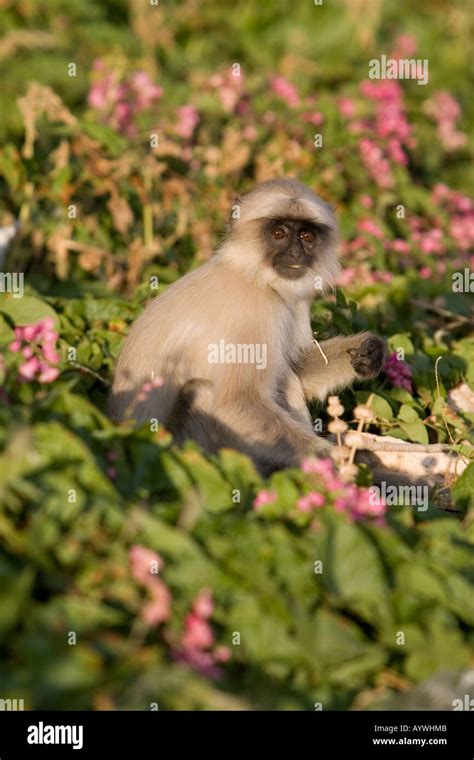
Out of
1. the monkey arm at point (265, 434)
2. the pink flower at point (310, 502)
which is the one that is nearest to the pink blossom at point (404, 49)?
the monkey arm at point (265, 434)

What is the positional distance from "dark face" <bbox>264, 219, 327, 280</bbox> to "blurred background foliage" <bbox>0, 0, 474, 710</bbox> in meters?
0.71

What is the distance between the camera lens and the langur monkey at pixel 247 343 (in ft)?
15.3

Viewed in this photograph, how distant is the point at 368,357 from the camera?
5.10 m

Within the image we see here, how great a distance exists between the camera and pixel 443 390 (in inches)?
219

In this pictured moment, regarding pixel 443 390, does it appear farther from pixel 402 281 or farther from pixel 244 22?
pixel 244 22

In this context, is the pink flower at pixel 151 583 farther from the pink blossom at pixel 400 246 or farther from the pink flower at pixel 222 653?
the pink blossom at pixel 400 246

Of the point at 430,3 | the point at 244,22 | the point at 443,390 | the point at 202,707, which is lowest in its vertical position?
the point at 202,707

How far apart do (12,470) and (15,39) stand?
16.0 feet

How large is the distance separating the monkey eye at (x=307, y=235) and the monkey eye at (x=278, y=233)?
80 mm

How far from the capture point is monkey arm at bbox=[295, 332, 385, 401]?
5.12 m

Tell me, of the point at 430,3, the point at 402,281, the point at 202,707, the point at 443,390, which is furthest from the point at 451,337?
the point at 430,3

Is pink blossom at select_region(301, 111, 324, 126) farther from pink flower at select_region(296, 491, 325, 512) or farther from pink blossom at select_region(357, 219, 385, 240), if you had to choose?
pink flower at select_region(296, 491, 325, 512)

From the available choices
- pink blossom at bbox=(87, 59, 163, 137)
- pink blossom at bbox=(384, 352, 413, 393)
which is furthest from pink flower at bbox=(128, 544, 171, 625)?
pink blossom at bbox=(87, 59, 163, 137)
